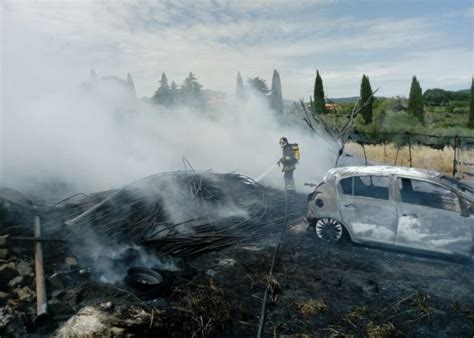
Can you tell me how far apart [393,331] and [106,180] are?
11.3 m

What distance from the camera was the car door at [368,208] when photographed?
280 inches

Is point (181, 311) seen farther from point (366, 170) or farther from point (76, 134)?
point (76, 134)

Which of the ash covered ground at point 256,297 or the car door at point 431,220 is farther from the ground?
the car door at point 431,220

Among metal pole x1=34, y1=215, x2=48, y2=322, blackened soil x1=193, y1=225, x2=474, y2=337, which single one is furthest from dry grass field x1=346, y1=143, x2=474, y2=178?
metal pole x1=34, y1=215, x2=48, y2=322

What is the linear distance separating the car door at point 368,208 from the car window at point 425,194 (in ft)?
0.98

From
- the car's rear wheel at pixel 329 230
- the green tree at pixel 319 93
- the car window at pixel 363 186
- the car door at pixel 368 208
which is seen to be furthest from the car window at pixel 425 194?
the green tree at pixel 319 93

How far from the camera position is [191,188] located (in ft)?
34.2

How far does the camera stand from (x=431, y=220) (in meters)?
6.66

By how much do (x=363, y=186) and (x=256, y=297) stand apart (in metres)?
3.47

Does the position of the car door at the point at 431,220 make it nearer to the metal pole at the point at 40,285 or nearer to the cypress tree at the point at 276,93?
the metal pole at the point at 40,285

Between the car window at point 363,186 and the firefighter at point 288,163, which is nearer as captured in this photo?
the car window at point 363,186

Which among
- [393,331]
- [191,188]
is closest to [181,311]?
[393,331]

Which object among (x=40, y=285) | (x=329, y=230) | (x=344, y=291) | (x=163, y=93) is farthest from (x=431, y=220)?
(x=163, y=93)

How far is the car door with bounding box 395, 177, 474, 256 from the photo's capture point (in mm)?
6473
